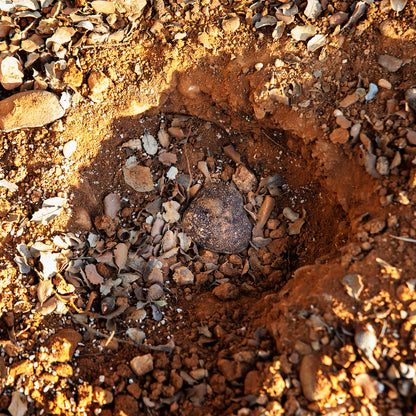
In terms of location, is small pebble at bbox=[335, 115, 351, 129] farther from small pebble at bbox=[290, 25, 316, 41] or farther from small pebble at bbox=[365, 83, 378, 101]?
small pebble at bbox=[290, 25, 316, 41]

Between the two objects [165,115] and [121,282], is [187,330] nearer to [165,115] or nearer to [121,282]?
[121,282]

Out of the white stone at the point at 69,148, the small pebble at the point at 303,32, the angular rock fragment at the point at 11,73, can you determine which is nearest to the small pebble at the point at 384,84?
the small pebble at the point at 303,32

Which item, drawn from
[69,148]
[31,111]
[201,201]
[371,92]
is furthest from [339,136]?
[31,111]

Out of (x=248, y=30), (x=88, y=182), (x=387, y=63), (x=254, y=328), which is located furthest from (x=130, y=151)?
(x=387, y=63)

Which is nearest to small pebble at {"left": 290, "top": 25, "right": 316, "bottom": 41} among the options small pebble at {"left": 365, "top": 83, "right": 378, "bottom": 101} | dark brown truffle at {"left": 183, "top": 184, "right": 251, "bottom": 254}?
small pebble at {"left": 365, "top": 83, "right": 378, "bottom": 101}

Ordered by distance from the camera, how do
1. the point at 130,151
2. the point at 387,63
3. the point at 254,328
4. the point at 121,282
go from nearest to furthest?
1. the point at 254,328
2. the point at 387,63
3. the point at 121,282
4. the point at 130,151

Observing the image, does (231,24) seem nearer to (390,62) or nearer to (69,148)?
(390,62)
